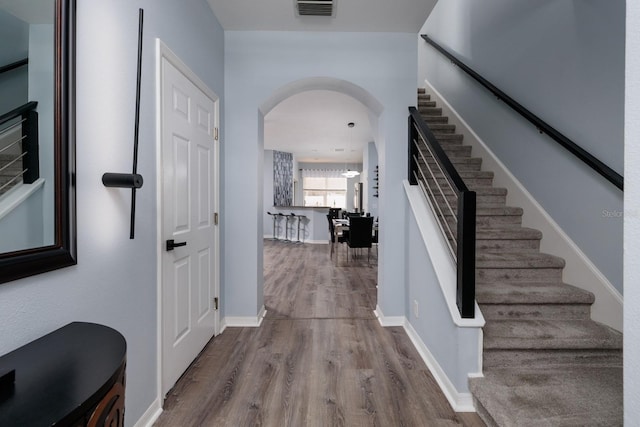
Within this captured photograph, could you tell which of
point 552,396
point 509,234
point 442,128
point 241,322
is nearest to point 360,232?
point 442,128

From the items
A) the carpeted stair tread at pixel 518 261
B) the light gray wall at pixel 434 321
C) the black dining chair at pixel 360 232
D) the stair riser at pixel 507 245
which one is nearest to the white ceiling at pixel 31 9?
the light gray wall at pixel 434 321

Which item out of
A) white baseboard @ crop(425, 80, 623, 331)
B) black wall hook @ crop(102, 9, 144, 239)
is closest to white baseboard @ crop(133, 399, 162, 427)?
black wall hook @ crop(102, 9, 144, 239)

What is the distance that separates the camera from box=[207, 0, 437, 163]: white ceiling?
236cm

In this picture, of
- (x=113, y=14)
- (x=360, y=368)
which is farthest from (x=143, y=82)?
(x=360, y=368)

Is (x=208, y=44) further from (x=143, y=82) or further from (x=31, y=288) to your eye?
(x=31, y=288)

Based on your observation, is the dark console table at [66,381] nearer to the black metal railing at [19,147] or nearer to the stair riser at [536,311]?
the black metal railing at [19,147]

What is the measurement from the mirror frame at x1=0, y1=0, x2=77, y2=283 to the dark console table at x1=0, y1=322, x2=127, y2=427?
0.88 ft

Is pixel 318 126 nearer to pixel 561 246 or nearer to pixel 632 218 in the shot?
pixel 561 246

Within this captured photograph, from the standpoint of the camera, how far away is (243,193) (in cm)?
270

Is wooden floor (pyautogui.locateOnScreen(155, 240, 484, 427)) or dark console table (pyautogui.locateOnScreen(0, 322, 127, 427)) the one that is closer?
dark console table (pyautogui.locateOnScreen(0, 322, 127, 427))

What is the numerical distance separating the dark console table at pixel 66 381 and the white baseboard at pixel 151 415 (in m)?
0.88

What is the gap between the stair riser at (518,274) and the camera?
2186mm

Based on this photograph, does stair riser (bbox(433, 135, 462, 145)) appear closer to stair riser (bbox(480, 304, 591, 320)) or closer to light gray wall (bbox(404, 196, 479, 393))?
light gray wall (bbox(404, 196, 479, 393))

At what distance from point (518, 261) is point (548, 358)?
0.74 metres
